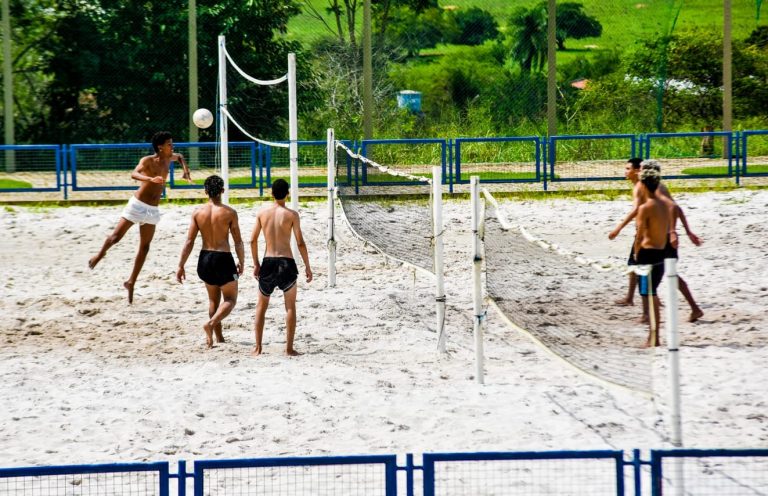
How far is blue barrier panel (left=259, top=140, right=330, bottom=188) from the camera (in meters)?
19.7

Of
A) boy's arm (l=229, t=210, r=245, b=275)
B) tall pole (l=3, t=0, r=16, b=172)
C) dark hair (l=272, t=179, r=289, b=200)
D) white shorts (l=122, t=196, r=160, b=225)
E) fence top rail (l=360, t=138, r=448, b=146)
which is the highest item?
tall pole (l=3, t=0, r=16, b=172)

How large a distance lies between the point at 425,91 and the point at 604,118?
457 centimetres

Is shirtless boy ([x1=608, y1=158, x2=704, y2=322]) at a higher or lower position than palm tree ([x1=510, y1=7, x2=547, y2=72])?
lower

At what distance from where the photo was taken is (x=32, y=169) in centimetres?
1953

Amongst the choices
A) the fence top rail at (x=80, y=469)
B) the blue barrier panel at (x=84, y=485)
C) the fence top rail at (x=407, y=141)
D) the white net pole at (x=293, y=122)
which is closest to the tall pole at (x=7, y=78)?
the fence top rail at (x=407, y=141)

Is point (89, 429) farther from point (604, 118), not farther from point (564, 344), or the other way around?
point (604, 118)

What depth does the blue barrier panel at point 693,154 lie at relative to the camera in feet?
64.8

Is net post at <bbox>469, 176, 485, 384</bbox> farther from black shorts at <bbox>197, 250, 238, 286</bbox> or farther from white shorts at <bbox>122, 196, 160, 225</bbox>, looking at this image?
white shorts at <bbox>122, 196, 160, 225</bbox>

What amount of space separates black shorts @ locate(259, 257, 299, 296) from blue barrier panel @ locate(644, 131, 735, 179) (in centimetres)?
1151

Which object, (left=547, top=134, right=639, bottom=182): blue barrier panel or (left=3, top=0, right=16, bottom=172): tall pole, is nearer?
(left=547, top=134, right=639, bottom=182): blue barrier panel

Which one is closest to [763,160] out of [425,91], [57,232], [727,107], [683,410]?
[727,107]

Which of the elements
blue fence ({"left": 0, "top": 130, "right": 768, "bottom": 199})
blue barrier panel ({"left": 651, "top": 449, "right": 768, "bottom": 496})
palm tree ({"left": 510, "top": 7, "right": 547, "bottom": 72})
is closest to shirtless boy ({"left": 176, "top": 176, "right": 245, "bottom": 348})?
blue barrier panel ({"left": 651, "top": 449, "right": 768, "bottom": 496})

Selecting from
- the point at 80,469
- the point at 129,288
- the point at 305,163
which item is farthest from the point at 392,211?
the point at 80,469

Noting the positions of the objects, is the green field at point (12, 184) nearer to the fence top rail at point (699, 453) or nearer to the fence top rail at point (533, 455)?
the fence top rail at point (533, 455)
